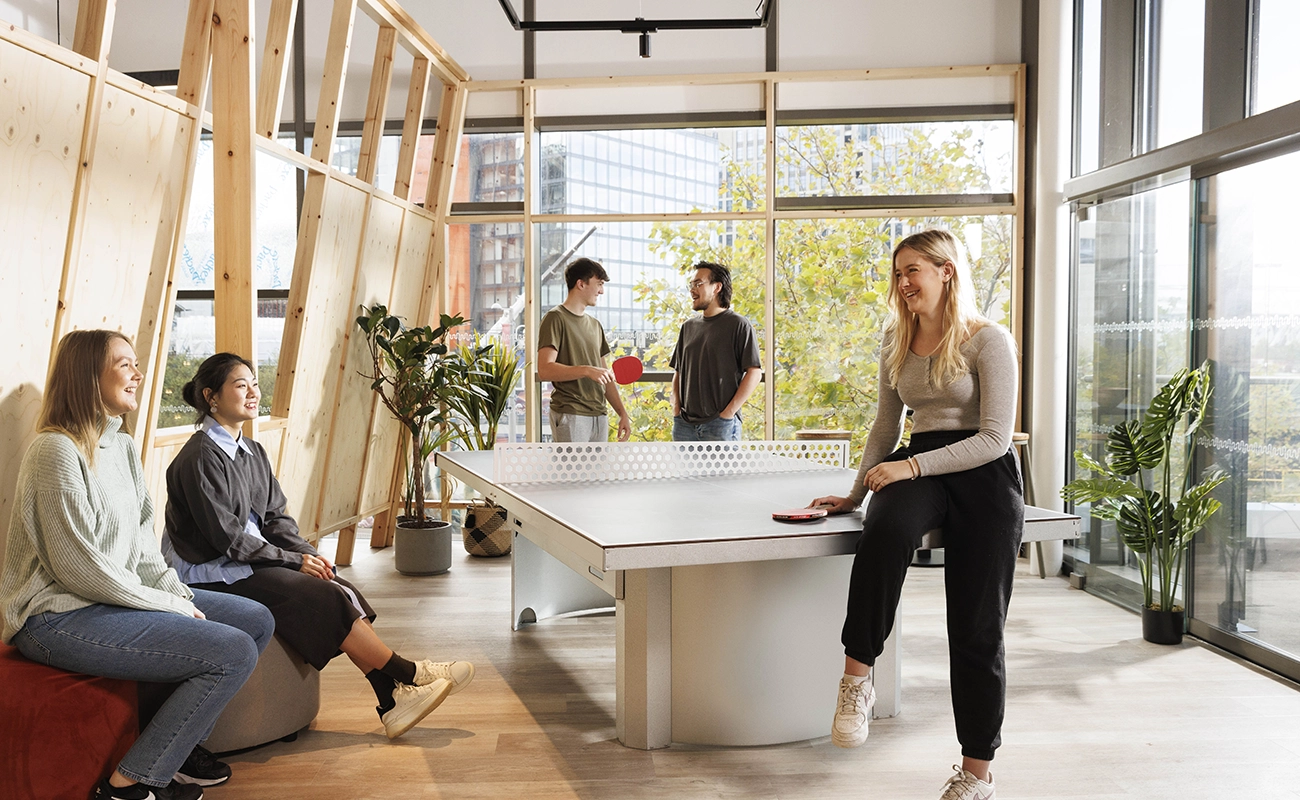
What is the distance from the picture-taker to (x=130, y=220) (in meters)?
3.38

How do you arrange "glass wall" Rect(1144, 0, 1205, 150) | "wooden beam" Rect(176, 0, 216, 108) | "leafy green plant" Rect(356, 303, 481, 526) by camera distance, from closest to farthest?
"wooden beam" Rect(176, 0, 216, 108)
"glass wall" Rect(1144, 0, 1205, 150)
"leafy green plant" Rect(356, 303, 481, 526)

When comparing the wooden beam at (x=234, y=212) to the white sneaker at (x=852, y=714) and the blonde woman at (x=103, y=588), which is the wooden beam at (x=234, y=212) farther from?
the white sneaker at (x=852, y=714)

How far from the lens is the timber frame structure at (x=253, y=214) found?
299cm

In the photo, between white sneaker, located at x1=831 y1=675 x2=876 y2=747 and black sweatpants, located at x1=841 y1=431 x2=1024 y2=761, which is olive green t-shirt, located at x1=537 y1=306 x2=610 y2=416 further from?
white sneaker, located at x1=831 y1=675 x2=876 y2=747

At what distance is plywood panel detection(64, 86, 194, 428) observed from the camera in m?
3.21

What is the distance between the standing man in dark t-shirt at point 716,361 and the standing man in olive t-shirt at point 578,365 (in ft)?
1.22

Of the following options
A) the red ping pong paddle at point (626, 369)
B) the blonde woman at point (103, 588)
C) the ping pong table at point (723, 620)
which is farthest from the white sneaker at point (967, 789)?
the red ping pong paddle at point (626, 369)

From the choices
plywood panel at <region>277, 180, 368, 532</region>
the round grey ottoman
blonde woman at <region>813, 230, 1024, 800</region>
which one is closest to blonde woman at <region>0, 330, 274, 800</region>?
the round grey ottoman

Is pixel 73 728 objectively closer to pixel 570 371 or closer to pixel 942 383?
pixel 942 383

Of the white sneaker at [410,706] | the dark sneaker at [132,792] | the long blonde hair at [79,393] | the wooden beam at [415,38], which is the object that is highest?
the wooden beam at [415,38]

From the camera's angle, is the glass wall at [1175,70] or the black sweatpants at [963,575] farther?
the glass wall at [1175,70]

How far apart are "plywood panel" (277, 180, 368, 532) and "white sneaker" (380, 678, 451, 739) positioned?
6.78ft

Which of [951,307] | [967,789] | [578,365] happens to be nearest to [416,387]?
[578,365]

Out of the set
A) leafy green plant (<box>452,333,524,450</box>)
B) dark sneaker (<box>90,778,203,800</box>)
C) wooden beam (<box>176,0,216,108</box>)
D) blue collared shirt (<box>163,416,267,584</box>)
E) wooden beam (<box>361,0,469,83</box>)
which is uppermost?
wooden beam (<box>361,0,469,83</box>)
